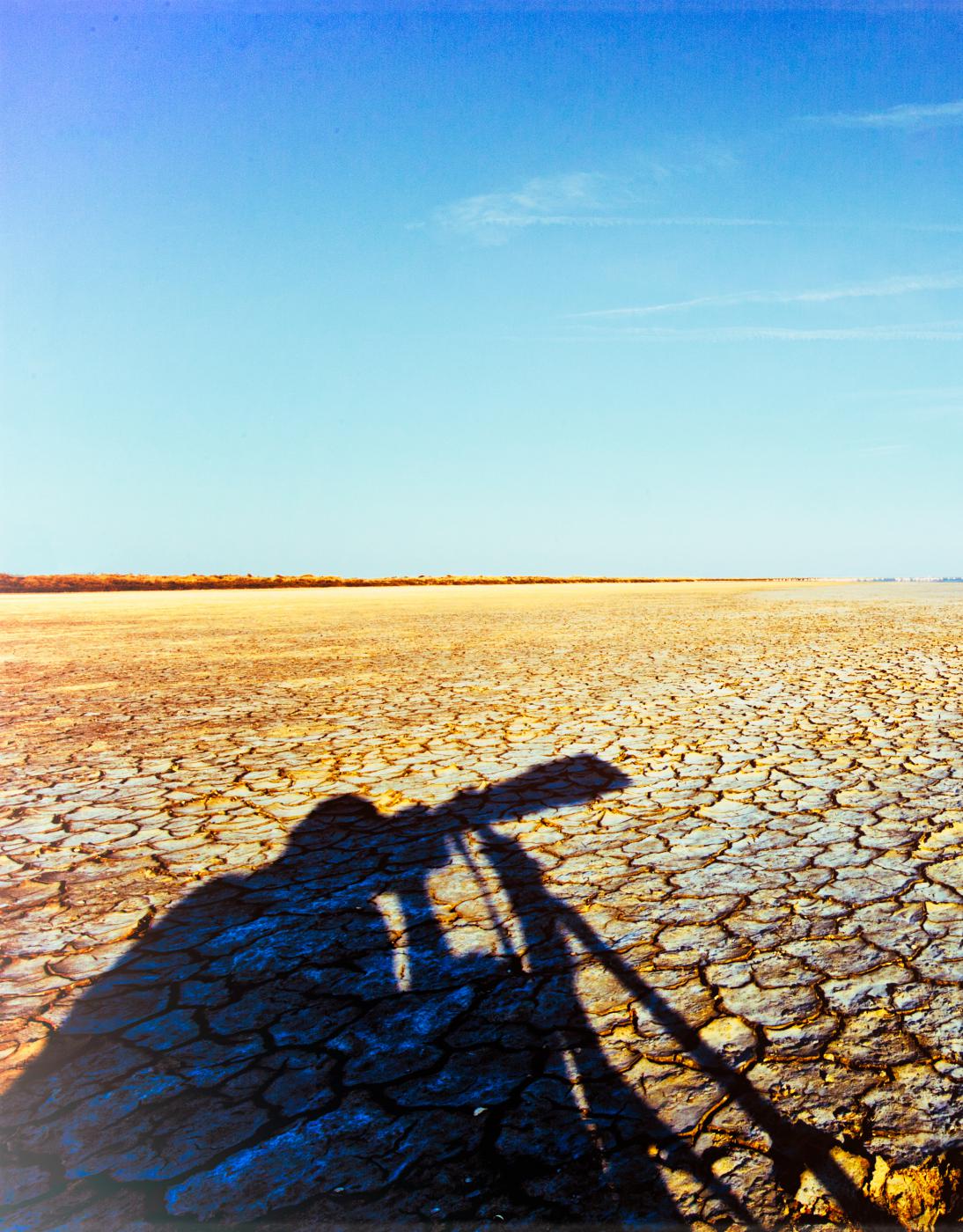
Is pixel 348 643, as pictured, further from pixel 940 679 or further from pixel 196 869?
pixel 196 869

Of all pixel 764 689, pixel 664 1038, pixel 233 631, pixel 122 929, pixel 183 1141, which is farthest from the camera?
pixel 233 631

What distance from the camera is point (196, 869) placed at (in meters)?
3.04

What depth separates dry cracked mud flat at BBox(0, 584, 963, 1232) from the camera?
4.73ft

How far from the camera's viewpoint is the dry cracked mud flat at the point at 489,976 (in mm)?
1440

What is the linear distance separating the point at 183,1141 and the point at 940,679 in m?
7.22

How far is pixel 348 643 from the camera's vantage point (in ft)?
38.7

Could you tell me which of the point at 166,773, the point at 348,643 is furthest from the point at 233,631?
the point at 166,773

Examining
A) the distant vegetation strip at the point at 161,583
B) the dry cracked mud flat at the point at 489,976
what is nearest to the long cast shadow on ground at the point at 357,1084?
the dry cracked mud flat at the point at 489,976

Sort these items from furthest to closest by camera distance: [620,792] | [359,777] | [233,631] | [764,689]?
[233,631] → [764,689] → [359,777] → [620,792]

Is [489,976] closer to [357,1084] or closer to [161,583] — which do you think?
[357,1084]

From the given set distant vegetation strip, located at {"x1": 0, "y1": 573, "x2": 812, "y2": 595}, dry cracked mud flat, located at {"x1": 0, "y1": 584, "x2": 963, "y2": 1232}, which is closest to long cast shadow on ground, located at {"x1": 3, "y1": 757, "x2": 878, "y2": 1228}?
dry cracked mud flat, located at {"x1": 0, "y1": 584, "x2": 963, "y2": 1232}

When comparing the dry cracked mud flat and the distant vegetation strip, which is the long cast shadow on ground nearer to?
the dry cracked mud flat

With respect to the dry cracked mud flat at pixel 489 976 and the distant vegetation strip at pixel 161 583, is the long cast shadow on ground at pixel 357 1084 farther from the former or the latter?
the distant vegetation strip at pixel 161 583

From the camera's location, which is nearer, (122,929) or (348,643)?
(122,929)
